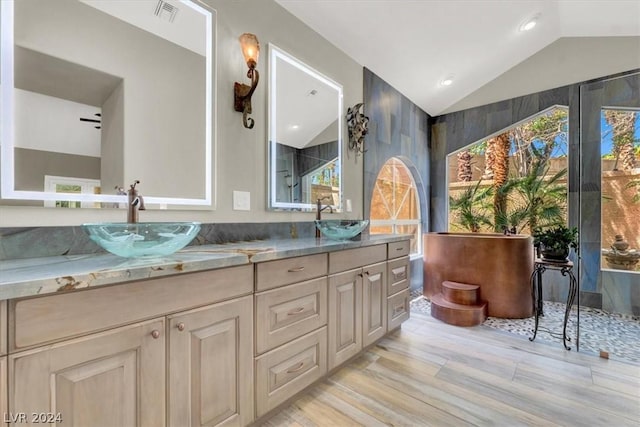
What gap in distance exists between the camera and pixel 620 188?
2834mm

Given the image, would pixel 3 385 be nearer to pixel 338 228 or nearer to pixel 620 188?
pixel 338 228

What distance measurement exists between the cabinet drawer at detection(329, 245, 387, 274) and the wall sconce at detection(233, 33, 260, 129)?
1.09 meters

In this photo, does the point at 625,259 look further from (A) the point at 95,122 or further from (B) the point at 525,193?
(A) the point at 95,122

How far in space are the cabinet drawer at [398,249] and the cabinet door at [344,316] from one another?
49 centimetres


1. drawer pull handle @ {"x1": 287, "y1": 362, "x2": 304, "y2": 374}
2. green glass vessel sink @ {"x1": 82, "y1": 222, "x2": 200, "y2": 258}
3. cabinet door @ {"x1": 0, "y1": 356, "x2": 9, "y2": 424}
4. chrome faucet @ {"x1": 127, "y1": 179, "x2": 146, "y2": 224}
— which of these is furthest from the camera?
drawer pull handle @ {"x1": 287, "y1": 362, "x2": 304, "y2": 374}

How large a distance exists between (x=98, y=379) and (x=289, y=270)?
0.82 m

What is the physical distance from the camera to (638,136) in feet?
8.90

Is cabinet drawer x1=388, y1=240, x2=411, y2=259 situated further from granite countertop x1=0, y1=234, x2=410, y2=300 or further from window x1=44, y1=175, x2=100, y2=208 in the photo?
window x1=44, y1=175, x2=100, y2=208

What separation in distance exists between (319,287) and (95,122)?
1.38m

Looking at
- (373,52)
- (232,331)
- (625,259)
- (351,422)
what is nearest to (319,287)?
(232,331)

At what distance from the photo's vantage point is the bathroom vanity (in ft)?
2.52

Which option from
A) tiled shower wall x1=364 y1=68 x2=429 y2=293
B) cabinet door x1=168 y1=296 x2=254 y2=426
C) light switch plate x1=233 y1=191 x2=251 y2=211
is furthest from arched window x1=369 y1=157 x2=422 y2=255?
cabinet door x1=168 y1=296 x2=254 y2=426

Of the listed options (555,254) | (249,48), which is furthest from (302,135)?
(555,254)

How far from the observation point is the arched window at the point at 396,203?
342cm
